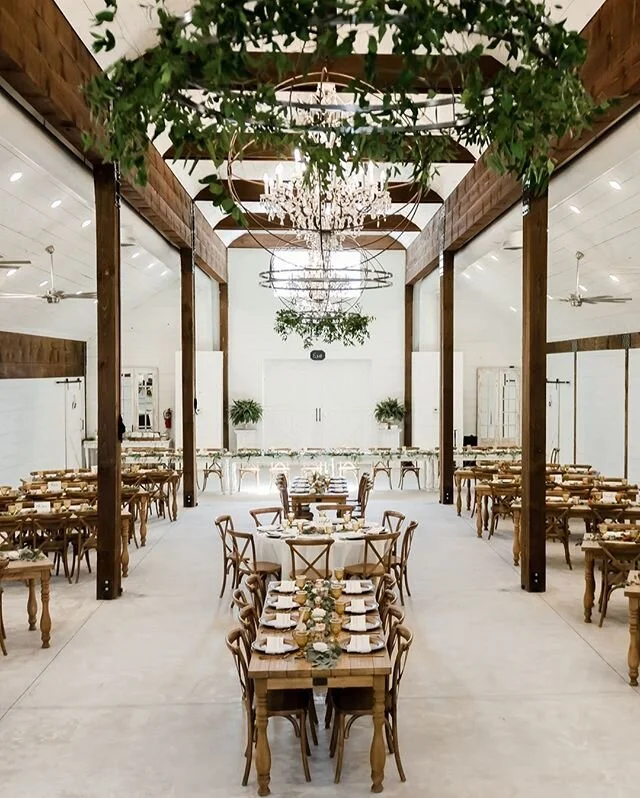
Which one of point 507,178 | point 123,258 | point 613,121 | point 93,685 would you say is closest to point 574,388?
point 507,178

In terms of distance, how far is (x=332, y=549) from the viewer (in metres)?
8.42

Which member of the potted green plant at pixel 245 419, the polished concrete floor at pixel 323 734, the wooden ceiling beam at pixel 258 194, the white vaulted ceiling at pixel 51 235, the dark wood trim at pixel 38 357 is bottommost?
the polished concrete floor at pixel 323 734

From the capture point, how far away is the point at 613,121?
23.5 ft

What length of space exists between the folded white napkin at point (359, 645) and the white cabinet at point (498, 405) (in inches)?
605

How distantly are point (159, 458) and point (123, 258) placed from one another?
3.88 meters

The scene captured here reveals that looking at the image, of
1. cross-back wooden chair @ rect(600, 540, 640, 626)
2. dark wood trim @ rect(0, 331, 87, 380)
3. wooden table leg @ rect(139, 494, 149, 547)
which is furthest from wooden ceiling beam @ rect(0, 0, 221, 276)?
dark wood trim @ rect(0, 331, 87, 380)

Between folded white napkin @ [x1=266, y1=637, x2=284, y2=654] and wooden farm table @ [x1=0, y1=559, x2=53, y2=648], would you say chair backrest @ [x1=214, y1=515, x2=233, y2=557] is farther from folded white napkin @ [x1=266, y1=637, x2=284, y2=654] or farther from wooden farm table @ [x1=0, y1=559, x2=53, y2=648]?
folded white napkin @ [x1=266, y1=637, x2=284, y2=654]

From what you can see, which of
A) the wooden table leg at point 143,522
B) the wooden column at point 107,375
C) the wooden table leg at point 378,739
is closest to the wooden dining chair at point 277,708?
the wooden table leg at point 378,739

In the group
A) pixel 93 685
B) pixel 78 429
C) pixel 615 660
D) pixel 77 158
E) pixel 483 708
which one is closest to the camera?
pixel 483 708

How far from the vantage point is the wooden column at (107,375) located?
28.9 ft

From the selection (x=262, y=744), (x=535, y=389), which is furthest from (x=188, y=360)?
(x=262, y=744)

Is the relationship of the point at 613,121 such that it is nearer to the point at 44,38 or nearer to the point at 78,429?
the point at 44,38

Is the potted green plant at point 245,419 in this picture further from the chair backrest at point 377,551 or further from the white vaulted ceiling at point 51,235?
the chair backrest at point 377,551

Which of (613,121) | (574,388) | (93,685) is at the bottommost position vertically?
(93,685)
